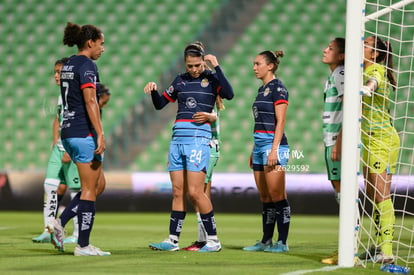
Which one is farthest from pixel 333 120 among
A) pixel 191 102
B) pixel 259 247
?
pixel 259 247

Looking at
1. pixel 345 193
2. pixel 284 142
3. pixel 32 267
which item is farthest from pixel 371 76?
pixel 32 267

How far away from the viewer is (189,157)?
6520mm

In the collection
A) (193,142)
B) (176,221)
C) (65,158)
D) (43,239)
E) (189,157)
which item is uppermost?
(193,142)

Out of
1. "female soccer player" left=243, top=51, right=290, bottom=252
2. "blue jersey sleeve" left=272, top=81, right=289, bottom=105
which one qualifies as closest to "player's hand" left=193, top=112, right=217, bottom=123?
"female soccer player" left=243, top=51, right=290, bottom=252

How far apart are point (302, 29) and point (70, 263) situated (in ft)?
30.7

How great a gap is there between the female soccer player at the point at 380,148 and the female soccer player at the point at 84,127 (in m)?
2.05

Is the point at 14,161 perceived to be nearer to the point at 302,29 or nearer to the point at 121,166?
the point at 121,166

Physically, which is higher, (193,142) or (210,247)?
(193,142)

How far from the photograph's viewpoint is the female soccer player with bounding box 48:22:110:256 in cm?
600

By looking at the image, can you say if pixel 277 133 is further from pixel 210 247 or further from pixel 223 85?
pixel 210 247

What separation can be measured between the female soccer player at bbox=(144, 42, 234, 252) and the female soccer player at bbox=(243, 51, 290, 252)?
394 millimetres

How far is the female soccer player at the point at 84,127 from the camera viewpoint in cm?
600

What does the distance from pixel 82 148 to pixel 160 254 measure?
1074mm

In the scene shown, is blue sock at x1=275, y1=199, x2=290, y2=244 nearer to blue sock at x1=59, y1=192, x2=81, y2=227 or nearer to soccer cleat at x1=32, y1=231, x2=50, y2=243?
blue sock at x1=59, y1=192, x2=81, y2=227
